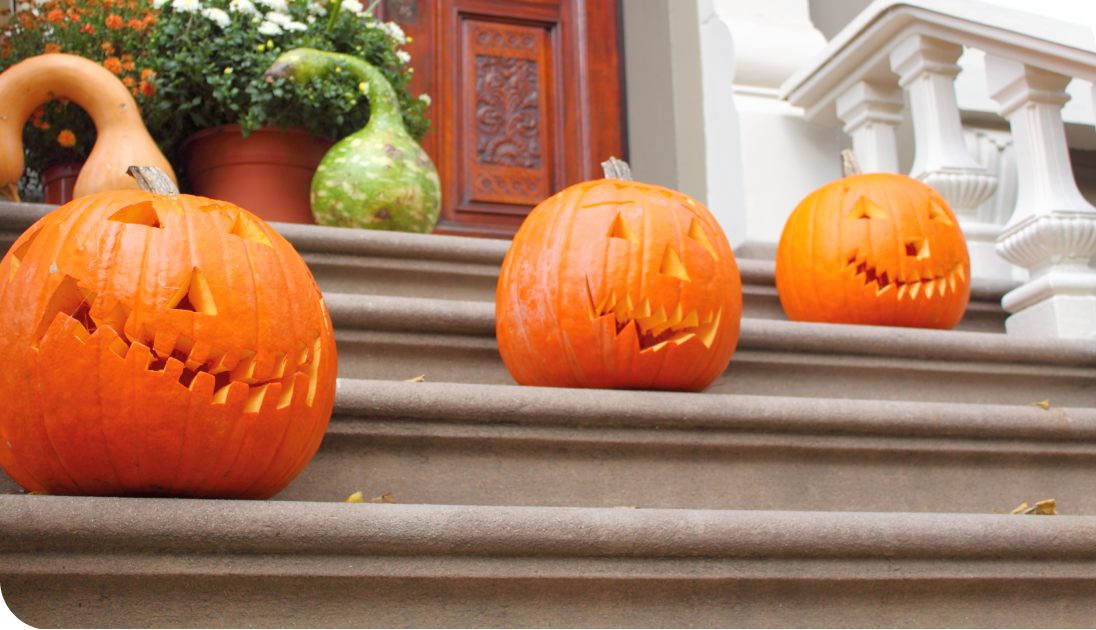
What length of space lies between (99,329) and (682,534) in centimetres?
75

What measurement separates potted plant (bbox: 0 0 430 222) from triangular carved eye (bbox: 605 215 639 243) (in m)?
1.08

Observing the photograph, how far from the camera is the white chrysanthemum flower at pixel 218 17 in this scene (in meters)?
2.39

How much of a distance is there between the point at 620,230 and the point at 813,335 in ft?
1.66

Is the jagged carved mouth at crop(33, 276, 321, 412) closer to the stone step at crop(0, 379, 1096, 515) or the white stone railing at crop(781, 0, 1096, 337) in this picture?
the stone step at crop(0, 379, 1096, 515)

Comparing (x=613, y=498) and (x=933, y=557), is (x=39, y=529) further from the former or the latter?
(x=933, y=557)

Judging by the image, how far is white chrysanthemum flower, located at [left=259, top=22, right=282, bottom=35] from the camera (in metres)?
2.40

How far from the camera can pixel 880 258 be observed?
186 cm

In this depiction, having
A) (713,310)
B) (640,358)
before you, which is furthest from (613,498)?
(713,310)

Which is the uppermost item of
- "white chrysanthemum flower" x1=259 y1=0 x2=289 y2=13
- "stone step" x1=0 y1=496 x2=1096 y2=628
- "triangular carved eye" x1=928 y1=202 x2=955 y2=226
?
"white chrysanthemum flower" x1=259 y1=0 x2=289 y2=13

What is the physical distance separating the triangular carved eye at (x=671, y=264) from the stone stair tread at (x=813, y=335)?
0.29m

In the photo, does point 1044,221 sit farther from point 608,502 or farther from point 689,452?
point 608,502

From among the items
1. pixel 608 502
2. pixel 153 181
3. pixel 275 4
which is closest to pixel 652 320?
pixel 608 502

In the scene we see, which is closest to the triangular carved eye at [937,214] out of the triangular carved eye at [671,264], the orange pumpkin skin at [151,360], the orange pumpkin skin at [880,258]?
the orange pumpkin skin at [880,258]

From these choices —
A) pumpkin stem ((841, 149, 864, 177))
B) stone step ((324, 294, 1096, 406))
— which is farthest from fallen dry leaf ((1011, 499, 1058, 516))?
pumpkin stem ((841, 149, 864, 177))
